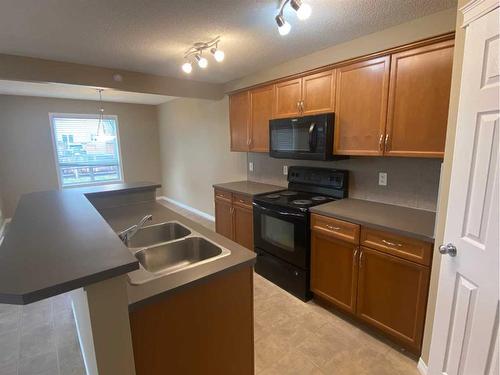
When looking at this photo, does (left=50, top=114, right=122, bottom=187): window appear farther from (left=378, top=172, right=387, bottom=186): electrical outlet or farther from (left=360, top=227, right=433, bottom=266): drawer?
(left=360, top=227, right=433, bottom=266): drawer

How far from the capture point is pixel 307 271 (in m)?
2.38

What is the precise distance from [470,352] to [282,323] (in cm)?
129

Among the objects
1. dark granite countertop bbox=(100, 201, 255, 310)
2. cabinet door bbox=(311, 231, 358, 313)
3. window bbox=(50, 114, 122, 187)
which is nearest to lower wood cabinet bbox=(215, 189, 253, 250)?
cabinet door bbox=(311, 231, 358, 313)

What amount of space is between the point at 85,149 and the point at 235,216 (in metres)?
4.26

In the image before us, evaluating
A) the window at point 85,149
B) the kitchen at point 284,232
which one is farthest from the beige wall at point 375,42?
the window at point 85,149

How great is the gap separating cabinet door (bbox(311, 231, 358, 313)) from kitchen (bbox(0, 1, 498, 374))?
1cm

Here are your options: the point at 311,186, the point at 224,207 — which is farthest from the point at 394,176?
the point at 224,207

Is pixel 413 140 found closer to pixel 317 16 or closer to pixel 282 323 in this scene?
pixel 317 16

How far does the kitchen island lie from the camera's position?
78 cm

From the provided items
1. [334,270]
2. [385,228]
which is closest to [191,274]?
[385,228]

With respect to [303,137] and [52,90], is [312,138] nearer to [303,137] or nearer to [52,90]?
[303,137]

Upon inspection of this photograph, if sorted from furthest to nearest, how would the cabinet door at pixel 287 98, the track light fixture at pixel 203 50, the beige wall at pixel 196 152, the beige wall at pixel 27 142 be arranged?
the beige wall at pixel 27 142 → the beige wall at pixel 196 152 → the cabinet door at pixel 287 98 → the track light fixture at pixel 203 50

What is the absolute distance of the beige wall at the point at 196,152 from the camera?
14.1 feet

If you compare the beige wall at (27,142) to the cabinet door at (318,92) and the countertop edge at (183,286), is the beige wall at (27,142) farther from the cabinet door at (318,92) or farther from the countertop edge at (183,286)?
the countertop edge at (183,286)
